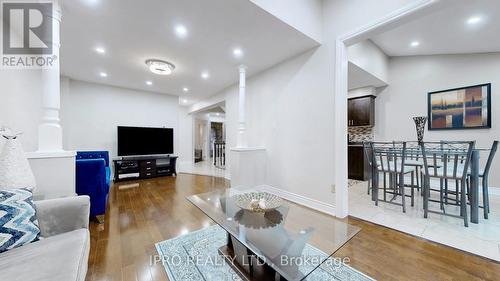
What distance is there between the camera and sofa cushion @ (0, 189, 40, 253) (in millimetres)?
1042

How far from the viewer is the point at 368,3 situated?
2.27m

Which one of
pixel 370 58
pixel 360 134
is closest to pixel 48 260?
pixel 370 58

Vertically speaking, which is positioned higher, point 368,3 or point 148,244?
point 368,3

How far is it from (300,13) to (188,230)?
3063 millimetres

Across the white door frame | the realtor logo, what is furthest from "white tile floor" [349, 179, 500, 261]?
the realtor logo

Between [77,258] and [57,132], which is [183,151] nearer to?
[57,132]

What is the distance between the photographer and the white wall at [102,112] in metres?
4.43

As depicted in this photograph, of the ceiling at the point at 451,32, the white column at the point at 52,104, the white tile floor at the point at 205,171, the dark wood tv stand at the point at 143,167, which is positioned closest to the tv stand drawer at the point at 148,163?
the dark wood tv stand at the point at 143,167

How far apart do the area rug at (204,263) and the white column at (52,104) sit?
141 centimetres

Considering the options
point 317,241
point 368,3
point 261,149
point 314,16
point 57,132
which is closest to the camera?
point 317,241

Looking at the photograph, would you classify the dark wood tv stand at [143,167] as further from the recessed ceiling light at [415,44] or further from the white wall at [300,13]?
the recessed ceiling light at [415,44]

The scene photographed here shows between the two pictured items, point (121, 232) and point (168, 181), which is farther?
point (168, 181)

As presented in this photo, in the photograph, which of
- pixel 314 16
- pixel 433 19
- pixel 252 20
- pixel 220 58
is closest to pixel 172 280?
pixel 252 20

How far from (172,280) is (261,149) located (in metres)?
2.73
